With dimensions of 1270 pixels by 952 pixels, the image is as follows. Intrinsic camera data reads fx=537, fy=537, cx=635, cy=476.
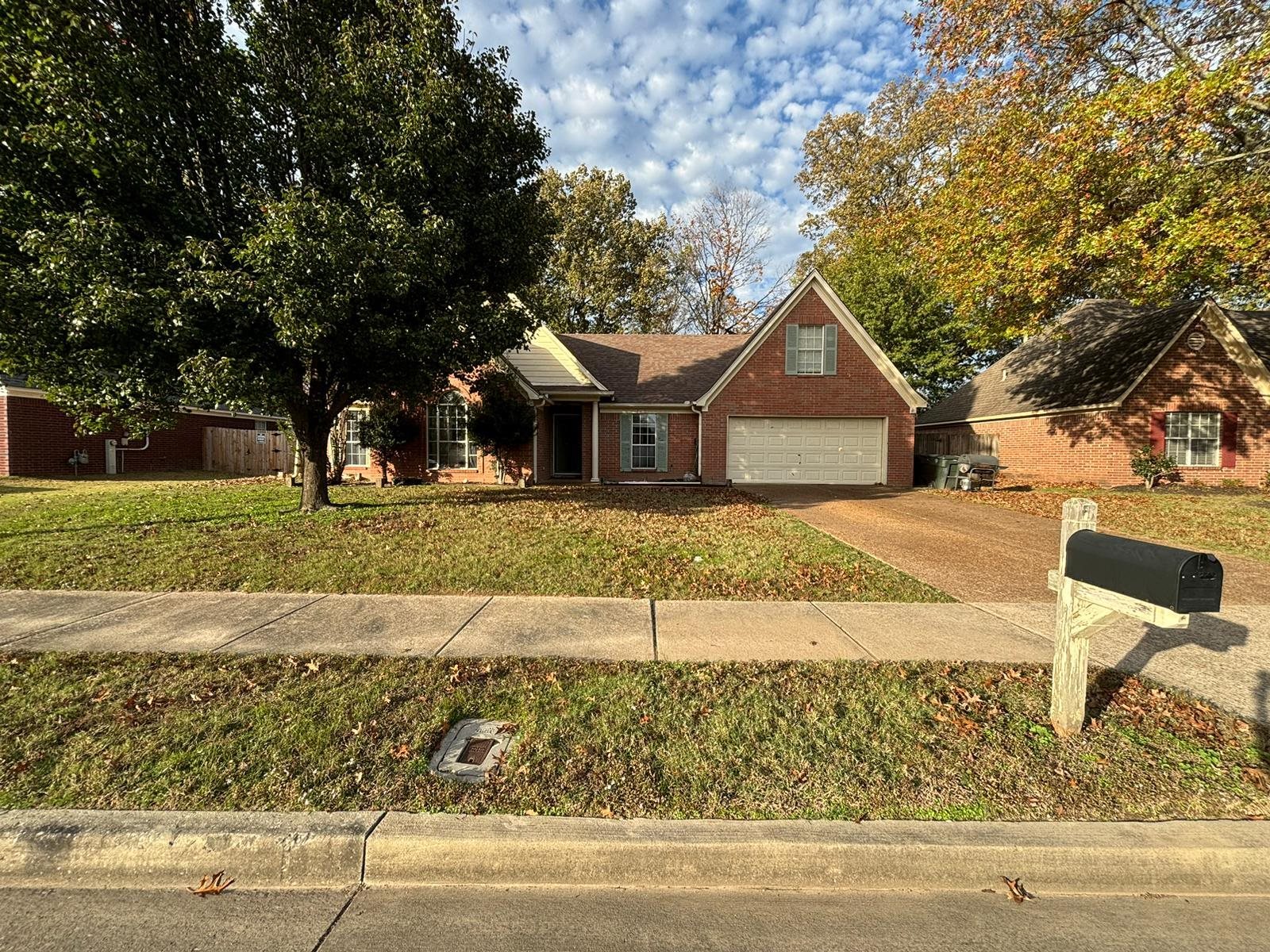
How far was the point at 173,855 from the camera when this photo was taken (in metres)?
2.25

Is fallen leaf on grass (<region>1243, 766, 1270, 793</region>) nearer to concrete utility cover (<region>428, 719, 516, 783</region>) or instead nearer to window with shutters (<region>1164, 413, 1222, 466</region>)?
concrete utility cover (<region>428, 719, 516, 783</region>)

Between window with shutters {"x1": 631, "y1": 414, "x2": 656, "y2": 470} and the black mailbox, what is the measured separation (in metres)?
14.1

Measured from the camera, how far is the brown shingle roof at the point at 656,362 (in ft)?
55.7

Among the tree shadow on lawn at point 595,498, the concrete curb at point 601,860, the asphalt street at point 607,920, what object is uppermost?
the tree shadow on lawn at point 595,498

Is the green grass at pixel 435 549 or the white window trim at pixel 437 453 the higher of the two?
the white window trim at pixel 437 453

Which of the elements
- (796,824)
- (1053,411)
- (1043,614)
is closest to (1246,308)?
(1053,411)

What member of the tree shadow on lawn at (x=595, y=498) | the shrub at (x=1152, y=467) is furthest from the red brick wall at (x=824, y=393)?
the shrub at (x=1152, y=467)

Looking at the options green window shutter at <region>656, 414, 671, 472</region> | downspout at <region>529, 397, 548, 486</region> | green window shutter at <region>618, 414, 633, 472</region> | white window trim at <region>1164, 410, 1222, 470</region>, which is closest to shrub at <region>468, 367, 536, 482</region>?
downspout at <region>529, 397, 548, 486</region>

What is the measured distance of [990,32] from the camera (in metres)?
12.2

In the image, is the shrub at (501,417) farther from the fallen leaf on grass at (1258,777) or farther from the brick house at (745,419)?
the fallen leaf on grass at (1258,777)

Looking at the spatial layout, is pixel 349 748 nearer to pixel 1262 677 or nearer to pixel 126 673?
pixel 126 673

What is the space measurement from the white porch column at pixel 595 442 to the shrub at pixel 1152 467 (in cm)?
1513

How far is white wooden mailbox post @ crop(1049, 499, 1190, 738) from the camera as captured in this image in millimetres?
2816

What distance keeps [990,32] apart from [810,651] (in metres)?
15.6
